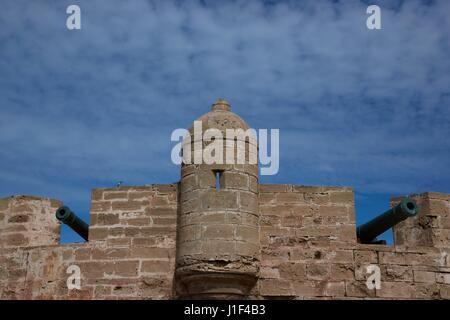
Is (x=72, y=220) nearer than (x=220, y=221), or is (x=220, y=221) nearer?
(x=220, y=221)

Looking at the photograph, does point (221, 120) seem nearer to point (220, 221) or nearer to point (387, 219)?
point (220, 221)

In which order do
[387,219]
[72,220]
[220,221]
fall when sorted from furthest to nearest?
1. [72,220]
2. [387,219]
3. [220,221]

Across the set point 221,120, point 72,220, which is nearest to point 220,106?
point 221,120

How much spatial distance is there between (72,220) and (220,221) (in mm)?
2313

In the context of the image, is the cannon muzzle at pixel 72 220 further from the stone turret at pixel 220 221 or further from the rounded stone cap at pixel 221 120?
the rounded stone cap at pixel 221 120

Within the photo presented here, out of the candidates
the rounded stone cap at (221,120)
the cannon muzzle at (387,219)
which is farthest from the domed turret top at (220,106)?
the cannon muzzle at (387,219)

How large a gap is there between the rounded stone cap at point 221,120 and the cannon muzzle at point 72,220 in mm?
2017

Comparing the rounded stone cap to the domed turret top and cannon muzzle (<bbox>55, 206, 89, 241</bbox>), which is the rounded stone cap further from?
cannon muzzle (<bbox>55, 206, 89, 241</bbox>)

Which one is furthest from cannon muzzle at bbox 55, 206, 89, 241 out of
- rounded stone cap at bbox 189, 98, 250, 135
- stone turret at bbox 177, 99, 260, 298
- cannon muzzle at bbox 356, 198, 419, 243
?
cannon muzzle at bbox 356, 198, 419, 243

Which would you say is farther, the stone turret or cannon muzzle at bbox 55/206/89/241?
cannon muzzle at bbox 55/206/89/241

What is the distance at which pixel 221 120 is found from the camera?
859 centimetres

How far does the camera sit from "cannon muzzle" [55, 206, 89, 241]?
30.7 ft
